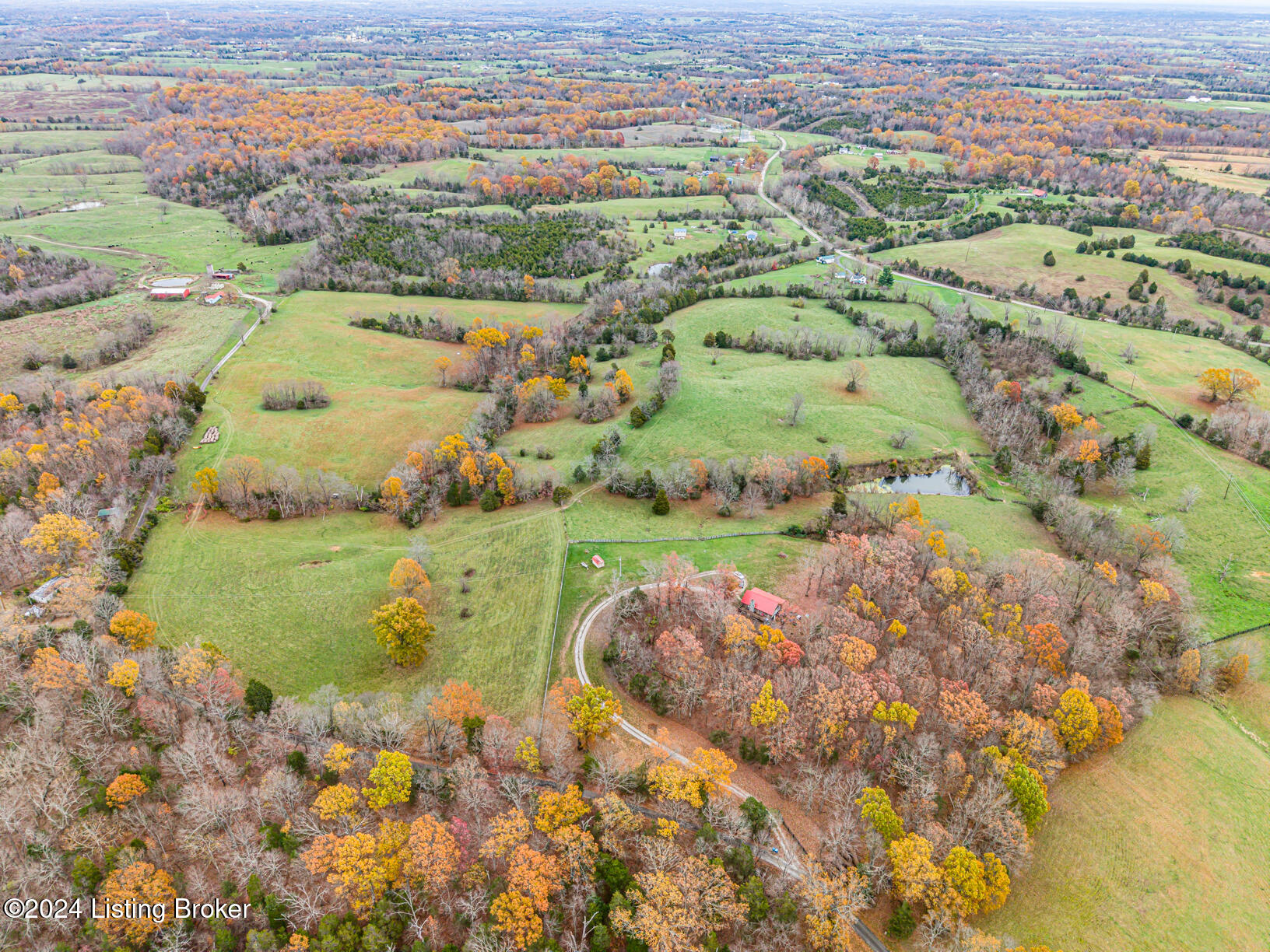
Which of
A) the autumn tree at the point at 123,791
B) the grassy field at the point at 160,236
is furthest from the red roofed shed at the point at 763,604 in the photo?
the grassy field at the point at 160,236

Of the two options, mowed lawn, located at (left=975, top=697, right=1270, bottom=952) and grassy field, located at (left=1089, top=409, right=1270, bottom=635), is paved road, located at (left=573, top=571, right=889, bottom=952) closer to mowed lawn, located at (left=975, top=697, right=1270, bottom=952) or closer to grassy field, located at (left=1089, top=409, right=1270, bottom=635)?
mowed lawn, located at (left=975, top=697, right=1270, bottom=952)

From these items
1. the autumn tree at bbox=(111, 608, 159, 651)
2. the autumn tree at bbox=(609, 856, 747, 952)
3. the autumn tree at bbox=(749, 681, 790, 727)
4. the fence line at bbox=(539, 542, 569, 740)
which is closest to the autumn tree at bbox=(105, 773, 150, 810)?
the autumn tree at bbox=(111, 608, 159, 651)

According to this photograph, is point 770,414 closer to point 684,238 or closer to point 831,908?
point 831,908

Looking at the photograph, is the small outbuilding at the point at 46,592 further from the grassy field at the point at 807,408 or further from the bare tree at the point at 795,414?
the bare tree at the point at 795,414

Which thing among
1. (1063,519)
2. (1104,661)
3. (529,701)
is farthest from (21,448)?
(1063,519)

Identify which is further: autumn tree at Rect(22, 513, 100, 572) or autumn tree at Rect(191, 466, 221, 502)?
Result: autumn tree at Rect(191, 466, 221, 502)

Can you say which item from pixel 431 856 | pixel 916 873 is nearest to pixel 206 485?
pixel 431 856

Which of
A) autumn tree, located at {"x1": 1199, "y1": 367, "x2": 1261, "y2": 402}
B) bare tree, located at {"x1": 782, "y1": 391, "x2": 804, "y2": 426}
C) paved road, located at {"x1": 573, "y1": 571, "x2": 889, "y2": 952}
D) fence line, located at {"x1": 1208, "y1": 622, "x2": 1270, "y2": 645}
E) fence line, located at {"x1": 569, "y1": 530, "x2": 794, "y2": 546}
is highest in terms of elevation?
autumn tree, located at {"x1": 1199, "y1": 367, "x2": 1261, "y2": 402}

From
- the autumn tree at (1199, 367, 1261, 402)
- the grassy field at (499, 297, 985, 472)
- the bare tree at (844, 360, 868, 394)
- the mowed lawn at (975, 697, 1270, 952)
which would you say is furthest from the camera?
the bare tree at (844, 360, 868, 394)
